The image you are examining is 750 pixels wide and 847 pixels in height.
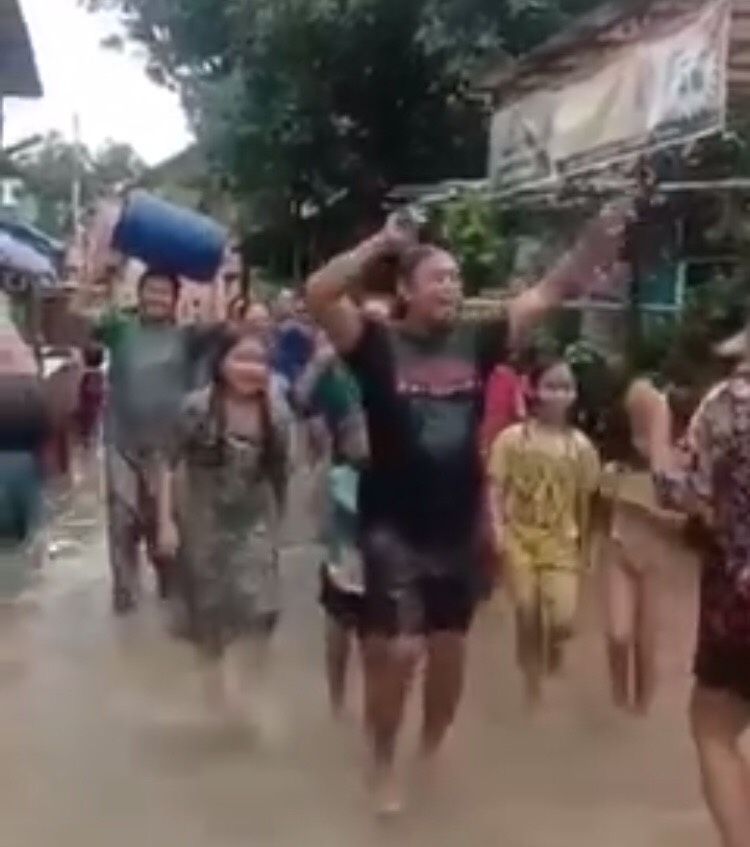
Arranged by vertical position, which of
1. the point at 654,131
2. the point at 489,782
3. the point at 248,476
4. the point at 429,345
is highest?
the point at 654,131

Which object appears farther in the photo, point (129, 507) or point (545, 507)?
point (129, 507)

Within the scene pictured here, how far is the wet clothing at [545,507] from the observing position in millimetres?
8133

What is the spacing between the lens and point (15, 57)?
31.5 metres

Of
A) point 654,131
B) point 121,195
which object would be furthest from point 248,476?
point 654,131

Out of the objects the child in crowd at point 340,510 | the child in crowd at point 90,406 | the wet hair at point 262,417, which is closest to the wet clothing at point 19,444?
the wet hair at point 262,417

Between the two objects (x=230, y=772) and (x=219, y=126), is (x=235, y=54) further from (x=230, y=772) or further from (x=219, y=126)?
(x=230, y=772)

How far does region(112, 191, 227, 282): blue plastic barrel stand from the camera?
10.7 m

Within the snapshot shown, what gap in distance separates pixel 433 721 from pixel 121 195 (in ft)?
16.3

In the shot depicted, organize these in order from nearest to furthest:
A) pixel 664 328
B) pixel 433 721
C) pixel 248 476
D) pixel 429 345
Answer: pixel 429 345 < pixel 433 721 < pixel 248 476 < pixel 664 328

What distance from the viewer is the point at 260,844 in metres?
6.36

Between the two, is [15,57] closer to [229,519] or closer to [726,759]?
[229,519]

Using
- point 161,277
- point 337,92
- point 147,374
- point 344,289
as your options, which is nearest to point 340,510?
point 147,374

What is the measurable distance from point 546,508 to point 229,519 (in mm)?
1069

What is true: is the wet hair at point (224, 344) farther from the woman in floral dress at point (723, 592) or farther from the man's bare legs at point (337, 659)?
the woman in floral dress at point (723, 592)
